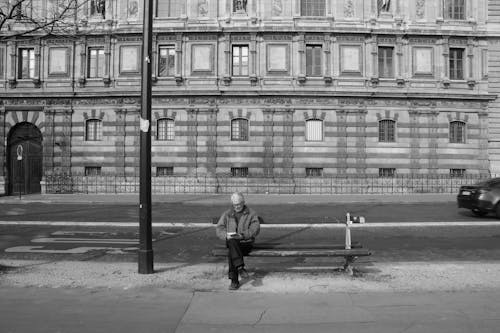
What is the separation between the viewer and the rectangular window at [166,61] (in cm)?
3108

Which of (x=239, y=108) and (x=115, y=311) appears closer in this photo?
(x=115, y=311)

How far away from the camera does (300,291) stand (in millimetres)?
7141

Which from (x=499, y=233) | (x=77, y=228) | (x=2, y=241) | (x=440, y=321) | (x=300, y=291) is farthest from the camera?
(x=77, y=228)

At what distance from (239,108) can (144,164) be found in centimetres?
2255

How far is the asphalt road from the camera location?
56.2 feet

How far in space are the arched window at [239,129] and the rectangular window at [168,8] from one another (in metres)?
8.35

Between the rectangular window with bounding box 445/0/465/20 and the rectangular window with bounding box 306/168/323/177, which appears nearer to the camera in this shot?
the rectangular window with bounding box 306/168/323/177

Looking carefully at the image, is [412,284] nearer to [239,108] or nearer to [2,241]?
[2,241]

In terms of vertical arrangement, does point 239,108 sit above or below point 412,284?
above

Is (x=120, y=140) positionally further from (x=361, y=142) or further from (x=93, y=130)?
(x=361, y=142)

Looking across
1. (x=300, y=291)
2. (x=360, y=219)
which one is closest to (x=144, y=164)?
(x=300, y=291)

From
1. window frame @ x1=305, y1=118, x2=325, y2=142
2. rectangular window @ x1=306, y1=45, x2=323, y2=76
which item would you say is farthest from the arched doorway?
rectangular window @ x1=306, y1=45, x2=323, y2=76

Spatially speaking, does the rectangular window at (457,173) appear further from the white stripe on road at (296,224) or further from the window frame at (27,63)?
the window frame at (27,63)

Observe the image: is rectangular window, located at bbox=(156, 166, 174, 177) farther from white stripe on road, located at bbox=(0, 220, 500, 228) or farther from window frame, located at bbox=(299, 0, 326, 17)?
white stripe on road, located at bbox=(0, 220, 500, 228)
